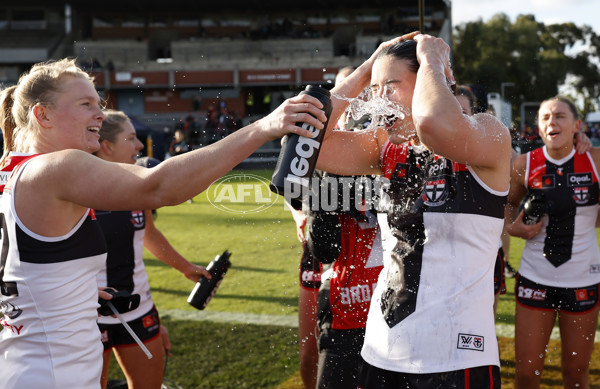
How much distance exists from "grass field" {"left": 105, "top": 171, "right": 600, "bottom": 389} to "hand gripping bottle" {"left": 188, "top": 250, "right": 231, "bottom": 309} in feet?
1.09

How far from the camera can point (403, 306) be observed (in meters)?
2.07

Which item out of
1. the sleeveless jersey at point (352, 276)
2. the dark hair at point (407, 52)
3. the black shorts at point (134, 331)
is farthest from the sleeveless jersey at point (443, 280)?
the black shorts at point (134, 331)

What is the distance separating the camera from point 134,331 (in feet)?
11.7

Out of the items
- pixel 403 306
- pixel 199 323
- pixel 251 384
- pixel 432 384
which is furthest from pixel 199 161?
pixel 199 323

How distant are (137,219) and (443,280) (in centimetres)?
236

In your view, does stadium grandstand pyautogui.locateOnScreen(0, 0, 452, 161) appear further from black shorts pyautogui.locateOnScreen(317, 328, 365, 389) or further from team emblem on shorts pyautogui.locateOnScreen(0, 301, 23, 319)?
team emblem on shorts pyautogui.locateOnScreen(0, 301, 23, 319)

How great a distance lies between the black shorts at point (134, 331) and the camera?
11.3 feet

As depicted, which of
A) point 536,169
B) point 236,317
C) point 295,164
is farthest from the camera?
point 236,317

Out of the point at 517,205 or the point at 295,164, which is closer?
the point at 295,164

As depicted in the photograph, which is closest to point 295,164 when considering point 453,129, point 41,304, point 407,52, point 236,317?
point 453,129

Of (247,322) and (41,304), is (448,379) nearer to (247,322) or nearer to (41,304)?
(41,304)

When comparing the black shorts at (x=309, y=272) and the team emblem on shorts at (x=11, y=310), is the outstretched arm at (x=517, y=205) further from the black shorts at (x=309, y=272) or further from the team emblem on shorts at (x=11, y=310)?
the team emblem on shorts at (x=11, y=310)

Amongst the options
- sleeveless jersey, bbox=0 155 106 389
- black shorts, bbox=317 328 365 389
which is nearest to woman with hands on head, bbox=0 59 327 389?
sleeveless jersey, bbox=0 155 106 389

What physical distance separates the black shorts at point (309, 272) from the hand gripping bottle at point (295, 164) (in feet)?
6.67
